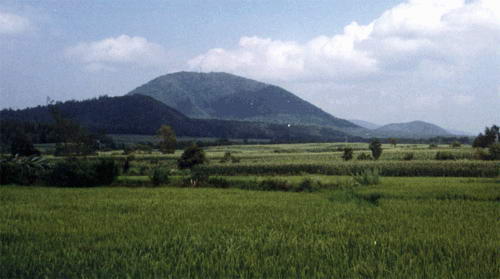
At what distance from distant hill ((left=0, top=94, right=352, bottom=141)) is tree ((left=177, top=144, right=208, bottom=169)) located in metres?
106

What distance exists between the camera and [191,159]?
161 ft

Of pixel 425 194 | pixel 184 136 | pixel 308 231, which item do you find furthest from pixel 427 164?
pixel 184 136

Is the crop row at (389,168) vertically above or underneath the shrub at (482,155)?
underneath

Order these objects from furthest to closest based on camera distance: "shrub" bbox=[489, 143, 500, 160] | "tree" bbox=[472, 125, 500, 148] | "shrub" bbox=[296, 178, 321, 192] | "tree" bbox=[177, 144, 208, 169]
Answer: "tree" bbox=[472, 125, 500, 148]
"shrub" bbox=[489, 143, 500, 160]
"tree" bbox=[177, 144, 208, 169]
"shrub" bbox=[296, 178, 321, 192]

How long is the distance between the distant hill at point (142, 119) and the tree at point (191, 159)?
106 m

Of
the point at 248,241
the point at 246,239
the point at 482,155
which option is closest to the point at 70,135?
the point at 482,155

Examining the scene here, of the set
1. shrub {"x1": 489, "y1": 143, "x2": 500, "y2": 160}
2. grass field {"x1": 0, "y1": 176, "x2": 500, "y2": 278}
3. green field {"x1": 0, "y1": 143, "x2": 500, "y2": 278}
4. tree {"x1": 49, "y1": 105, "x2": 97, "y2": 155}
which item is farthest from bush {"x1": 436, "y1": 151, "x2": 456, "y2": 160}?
tree {"x1": 49, "y1": 105, "x2": 97, "y2": 155}

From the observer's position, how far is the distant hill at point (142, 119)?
540 ft

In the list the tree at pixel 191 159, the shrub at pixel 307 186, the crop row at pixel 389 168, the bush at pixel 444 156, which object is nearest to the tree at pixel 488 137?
the bush at pixel 444 156

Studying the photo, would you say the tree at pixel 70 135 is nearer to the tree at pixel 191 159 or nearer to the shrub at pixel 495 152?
the tree at pixel 191 159

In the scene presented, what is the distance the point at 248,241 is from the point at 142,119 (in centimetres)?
16407

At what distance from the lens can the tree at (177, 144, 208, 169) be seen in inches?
1927

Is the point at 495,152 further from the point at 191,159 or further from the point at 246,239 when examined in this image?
the point at 246,239

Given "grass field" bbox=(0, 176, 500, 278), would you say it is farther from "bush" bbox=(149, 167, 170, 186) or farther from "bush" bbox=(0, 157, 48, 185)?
"bush" bbox=(149, 167, 170, 186)
